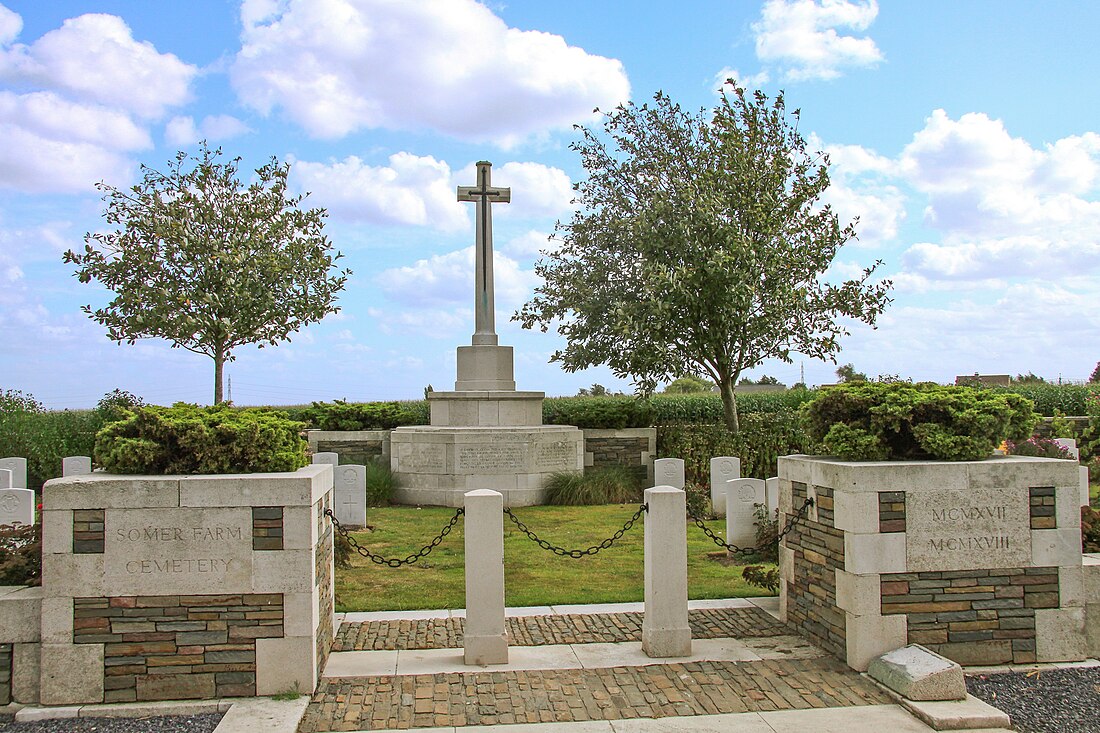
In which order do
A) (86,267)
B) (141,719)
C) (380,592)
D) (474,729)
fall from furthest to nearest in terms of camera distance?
(86,267), (380,592), (141,719), (474,729)

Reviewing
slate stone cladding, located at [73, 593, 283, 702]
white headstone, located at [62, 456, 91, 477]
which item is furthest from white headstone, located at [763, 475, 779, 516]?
white headstone, located at [62, 456, 91, 477]

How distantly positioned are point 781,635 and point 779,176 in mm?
11704

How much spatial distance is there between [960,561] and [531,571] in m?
3.97

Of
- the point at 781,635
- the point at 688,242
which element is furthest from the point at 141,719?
the point at 688,242

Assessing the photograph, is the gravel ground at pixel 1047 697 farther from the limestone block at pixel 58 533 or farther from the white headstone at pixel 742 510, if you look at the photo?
the limestone block at pixel 58 533

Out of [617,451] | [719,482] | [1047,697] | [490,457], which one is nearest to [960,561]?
[1047,697]

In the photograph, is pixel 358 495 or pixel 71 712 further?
pixel 358 495

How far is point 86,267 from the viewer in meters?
16.7

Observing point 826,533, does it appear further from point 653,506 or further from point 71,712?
point 71,712

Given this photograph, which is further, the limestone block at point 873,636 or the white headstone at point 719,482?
the white headstone at point 719,482

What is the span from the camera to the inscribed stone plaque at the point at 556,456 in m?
13.0

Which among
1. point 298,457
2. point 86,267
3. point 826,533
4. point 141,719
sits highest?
point 86,267

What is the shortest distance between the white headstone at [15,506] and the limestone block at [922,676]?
8.63 m

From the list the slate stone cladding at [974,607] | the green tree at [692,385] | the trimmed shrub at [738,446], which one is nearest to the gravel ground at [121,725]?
the slate stone cladding at [974,607]
